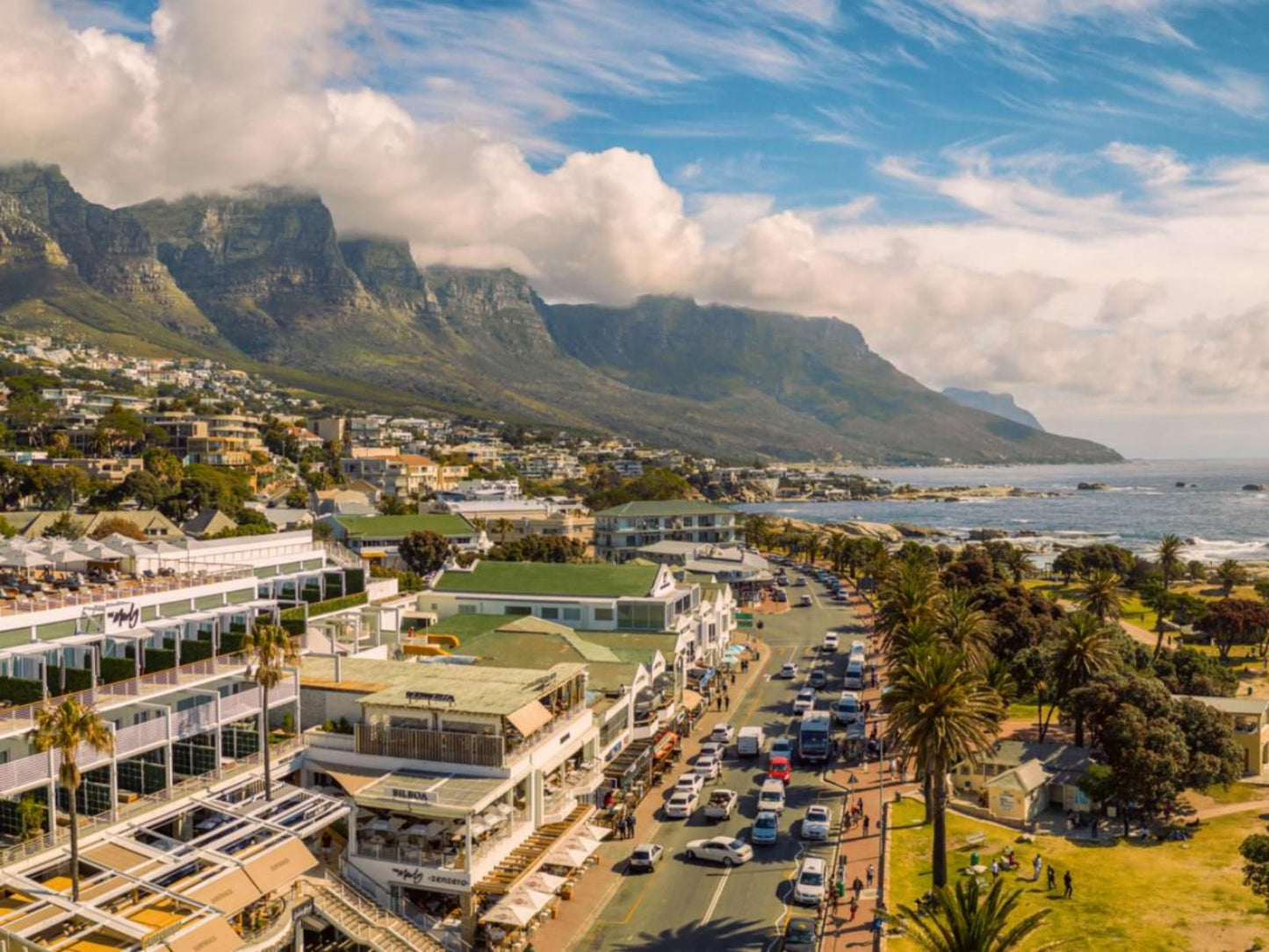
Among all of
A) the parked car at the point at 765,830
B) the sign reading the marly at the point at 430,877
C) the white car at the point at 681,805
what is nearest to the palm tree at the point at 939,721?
the parked car at the point at 765,830

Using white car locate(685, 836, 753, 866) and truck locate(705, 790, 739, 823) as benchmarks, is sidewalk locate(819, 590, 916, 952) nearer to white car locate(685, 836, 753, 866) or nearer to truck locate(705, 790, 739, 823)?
white car locate(685, 836, 753, 866)

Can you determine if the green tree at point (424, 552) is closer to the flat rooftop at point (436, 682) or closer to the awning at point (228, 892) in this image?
the flat rooftop at point (436, 682)

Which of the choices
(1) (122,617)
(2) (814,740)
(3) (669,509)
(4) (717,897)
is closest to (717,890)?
(4) (717,897)

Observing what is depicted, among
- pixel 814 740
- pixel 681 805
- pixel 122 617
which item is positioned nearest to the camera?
pixel 122 617

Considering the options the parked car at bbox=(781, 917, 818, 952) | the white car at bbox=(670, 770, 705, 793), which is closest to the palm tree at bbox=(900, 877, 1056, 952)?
the parked car at bbox=(781, 917, 818, 952)

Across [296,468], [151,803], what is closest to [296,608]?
[151,803]

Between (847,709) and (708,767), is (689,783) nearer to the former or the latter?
(708,767)
